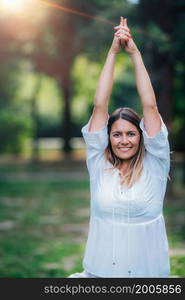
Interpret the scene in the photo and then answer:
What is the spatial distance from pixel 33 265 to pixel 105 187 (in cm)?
416

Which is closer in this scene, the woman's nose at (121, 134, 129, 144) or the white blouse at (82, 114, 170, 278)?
the white blouse at (82, 114, 170, 278)

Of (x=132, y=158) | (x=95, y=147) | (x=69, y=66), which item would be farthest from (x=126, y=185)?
(x=69, y=66)

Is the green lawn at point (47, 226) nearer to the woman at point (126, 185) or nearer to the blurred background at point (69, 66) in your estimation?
the blurred background at point (69, 66)

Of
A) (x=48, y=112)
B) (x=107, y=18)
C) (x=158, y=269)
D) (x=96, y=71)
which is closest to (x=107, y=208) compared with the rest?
(x=158, y=269)

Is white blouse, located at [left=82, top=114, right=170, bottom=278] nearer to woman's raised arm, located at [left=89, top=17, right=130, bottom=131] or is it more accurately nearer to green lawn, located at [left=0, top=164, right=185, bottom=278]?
woman's raised arm, located at [left=89, top=17, right=130, bottom=131]

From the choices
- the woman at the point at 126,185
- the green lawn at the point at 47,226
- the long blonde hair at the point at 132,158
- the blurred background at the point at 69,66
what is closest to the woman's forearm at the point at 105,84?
the woman at the point at 126,185

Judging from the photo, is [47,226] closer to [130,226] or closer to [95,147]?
[95,147]

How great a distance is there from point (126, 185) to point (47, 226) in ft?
23.5

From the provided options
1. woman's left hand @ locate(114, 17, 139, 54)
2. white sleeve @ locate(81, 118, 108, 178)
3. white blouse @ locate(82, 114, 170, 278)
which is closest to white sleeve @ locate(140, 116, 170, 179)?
white blouse @ locate(82, 114, 170, 278)

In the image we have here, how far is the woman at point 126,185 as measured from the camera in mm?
3154

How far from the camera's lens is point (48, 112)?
42.0m

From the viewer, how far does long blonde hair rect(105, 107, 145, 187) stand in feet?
10.6

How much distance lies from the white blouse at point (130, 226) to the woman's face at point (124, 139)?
0.22 ft

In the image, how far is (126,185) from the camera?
10.5ft
